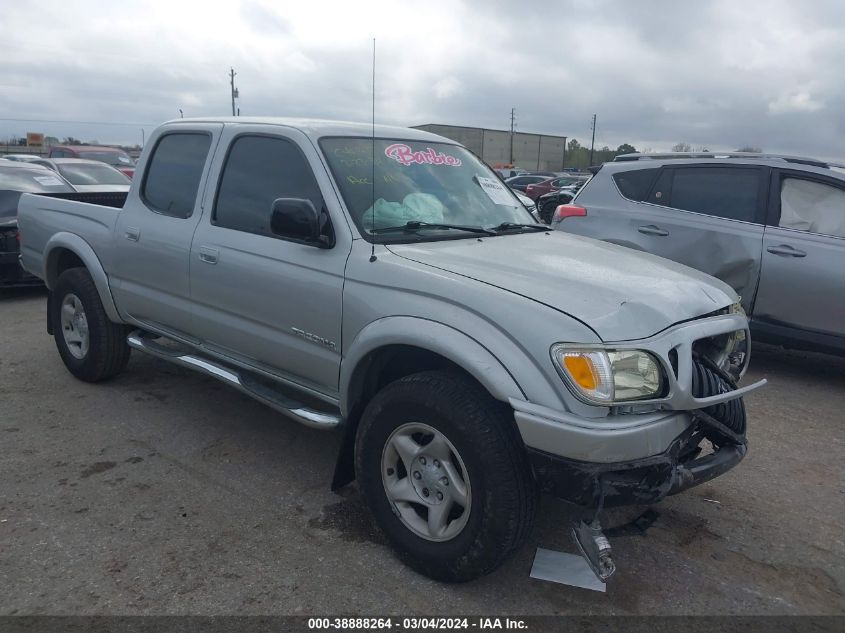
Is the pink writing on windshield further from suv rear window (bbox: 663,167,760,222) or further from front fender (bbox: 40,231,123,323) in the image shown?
suv rear window (bbox: 663,167,760,222)

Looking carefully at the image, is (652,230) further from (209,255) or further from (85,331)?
(85,331)

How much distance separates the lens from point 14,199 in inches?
333

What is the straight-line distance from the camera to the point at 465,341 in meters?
2.77

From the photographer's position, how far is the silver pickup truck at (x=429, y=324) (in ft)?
8.57

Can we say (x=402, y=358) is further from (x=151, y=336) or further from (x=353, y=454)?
(x=151, y=336)

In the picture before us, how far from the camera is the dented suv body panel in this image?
2600 millimetres

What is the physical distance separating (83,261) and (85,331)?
52cm

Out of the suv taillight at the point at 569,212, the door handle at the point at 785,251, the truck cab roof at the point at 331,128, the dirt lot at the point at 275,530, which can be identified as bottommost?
the dirt lot at the point at 275,530

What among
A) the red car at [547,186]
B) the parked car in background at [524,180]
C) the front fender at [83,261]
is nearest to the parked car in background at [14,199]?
the front fender at [83,261]

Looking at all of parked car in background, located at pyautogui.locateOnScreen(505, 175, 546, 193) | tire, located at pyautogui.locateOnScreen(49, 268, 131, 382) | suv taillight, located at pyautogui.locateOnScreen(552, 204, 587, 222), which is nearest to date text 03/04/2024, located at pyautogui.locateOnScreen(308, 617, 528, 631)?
tire, located at pyautogui.locateOnScreen(49, 268, 131, 382)

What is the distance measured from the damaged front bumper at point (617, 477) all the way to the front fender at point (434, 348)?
0.90ft

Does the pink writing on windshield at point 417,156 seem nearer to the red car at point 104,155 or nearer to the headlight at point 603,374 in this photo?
the headlight at point 603,374

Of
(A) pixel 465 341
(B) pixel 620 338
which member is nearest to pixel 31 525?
(A) pixel 465 341

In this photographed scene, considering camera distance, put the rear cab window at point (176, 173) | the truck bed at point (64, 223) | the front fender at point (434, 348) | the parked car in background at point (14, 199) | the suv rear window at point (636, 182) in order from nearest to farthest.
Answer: the front fender at point (434, 348) → the rear cab window at point (176, 173) → the truck bed at point (64, 223) → the suv rear window at point (636, 182) → the parked car in background at point (14, 199)
